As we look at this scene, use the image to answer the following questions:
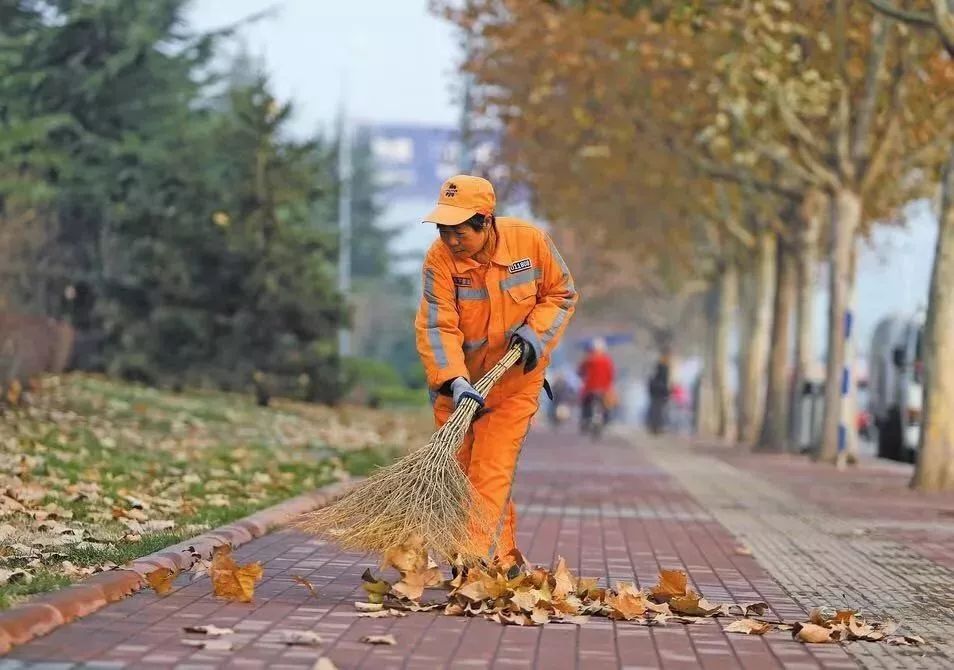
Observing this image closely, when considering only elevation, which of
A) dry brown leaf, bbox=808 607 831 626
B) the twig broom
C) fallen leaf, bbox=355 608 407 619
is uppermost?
the twig broom

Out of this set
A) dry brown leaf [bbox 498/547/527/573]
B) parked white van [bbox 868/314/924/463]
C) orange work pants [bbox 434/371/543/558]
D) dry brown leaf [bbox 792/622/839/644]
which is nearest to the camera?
dry brown leaf [bbox 792/622/839/644]

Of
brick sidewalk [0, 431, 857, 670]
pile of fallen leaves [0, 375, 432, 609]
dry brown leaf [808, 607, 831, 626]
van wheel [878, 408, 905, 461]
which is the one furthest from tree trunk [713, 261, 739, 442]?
dry brown leaf [808, 607, 831, 626]

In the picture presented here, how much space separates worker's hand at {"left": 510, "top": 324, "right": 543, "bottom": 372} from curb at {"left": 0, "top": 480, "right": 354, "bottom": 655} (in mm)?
1090

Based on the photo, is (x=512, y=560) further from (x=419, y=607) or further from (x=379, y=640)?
(x=379, y=640)

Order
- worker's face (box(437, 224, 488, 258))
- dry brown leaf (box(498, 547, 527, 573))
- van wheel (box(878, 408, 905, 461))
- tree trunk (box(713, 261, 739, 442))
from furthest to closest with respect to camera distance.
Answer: tree trunk (box(713, 261, 739, 442)), van wheel (box(878, 408, 905, 461)), dry brown leaf (box(498, 547, 527, 573)), worker's face (box(437, 224, 488, 258))

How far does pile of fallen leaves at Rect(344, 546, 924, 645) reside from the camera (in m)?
9.05

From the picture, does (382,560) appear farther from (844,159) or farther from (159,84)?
(159,84)

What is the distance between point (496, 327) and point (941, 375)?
1280 cm

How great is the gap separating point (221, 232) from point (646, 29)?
23.9 feet

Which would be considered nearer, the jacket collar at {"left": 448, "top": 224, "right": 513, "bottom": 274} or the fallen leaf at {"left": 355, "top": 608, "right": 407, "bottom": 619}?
the fallen leaf at {"left": 355, "top": 608, "right": 407, "bottom": 619}

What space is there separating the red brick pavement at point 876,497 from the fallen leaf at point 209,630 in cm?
614

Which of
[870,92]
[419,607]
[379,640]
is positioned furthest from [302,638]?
[870,92]

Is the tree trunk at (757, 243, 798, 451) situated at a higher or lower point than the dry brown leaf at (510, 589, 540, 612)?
higher

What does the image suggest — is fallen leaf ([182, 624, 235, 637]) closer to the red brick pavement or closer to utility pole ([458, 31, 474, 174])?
the red brick pavement
